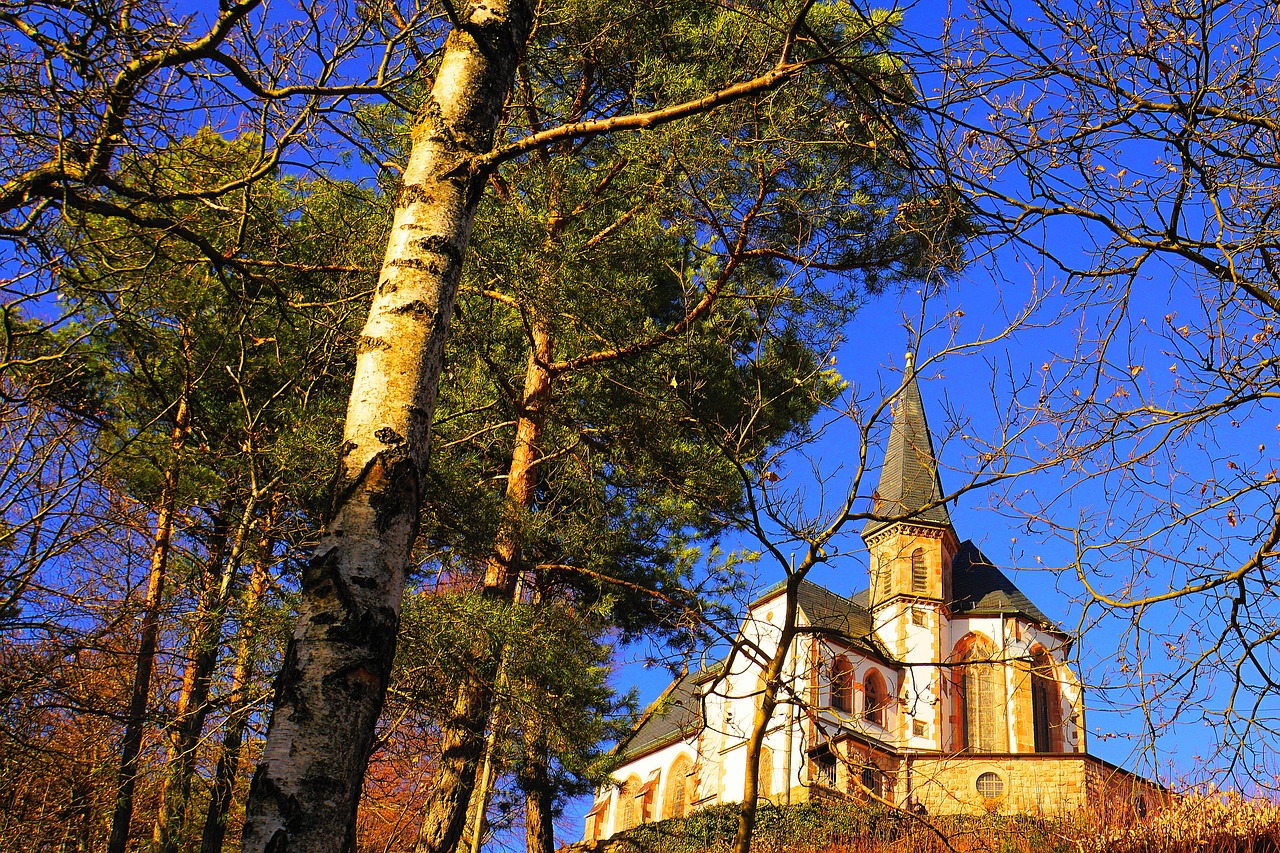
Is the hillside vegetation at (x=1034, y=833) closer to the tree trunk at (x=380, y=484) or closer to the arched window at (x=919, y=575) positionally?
the tree trunk at (x=380, y=484)

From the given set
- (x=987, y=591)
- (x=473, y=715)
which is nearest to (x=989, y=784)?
(x=987, y=591)

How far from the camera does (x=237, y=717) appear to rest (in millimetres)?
7242

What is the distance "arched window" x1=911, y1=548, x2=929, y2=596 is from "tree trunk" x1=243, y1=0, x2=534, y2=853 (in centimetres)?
3428

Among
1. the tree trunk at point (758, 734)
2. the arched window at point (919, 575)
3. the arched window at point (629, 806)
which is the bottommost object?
the tree trunk at point (758, 734)

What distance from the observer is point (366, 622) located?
220 centimetres

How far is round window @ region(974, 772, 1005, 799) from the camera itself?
94.6 ft

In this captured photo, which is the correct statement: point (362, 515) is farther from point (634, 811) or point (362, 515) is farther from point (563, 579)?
point (634, 811)

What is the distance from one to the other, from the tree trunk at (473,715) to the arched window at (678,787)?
2947cm

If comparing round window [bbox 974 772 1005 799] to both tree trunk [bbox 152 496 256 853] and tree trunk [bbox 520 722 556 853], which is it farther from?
tree trunk [bbox 152 496 256 853]

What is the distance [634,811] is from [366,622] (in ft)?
137

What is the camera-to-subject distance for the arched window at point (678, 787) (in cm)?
3638

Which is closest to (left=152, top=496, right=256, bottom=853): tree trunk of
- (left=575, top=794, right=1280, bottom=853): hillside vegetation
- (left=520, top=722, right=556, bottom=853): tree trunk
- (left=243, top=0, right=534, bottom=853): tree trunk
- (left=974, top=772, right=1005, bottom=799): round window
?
(left=520, top=722, right=556, bottom=853): tree trunk

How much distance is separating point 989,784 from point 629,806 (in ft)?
56.5

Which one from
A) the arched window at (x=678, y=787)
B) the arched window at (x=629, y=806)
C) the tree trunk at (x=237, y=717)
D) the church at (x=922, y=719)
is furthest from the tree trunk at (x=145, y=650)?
the arched window at (x=629, y=806)
